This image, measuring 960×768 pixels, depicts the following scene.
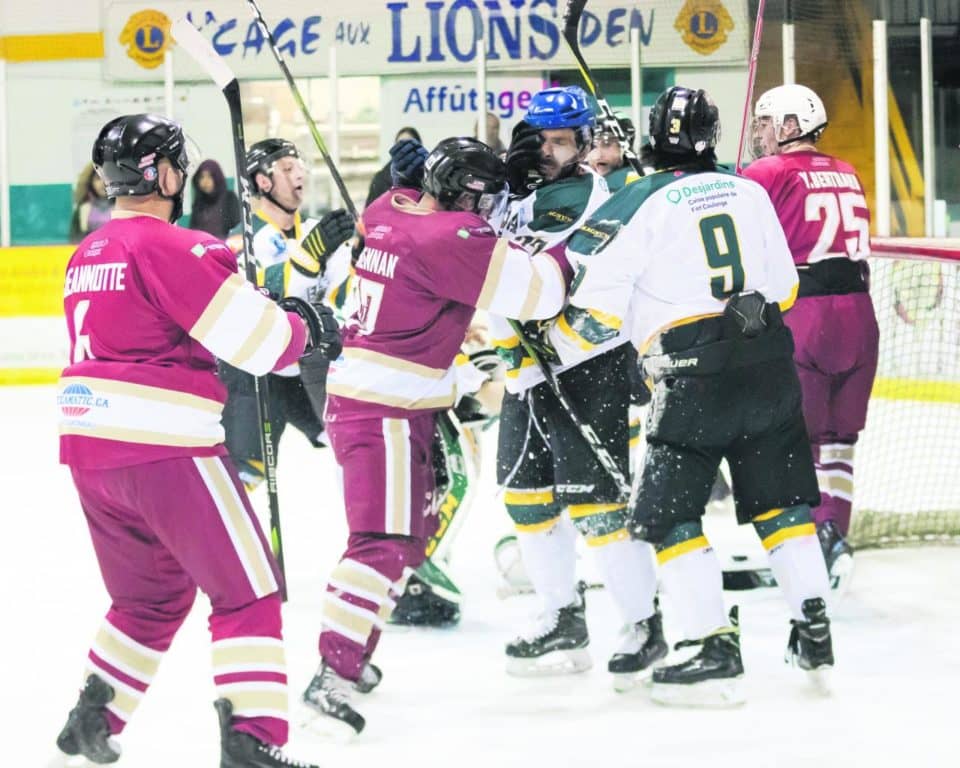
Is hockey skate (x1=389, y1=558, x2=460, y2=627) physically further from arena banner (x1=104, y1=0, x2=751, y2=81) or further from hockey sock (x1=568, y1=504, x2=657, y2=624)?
arena banner (x1=104, y1=0, x2=751, y2=81)

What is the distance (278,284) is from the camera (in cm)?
400

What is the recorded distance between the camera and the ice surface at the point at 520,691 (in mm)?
2820

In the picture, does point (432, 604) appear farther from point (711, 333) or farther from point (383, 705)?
point (711, 333)

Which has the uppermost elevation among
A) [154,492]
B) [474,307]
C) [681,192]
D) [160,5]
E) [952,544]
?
[160,5]

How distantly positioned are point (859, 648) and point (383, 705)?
43.3 inches

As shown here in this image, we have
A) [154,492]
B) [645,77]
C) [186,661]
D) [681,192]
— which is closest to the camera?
[154,492]

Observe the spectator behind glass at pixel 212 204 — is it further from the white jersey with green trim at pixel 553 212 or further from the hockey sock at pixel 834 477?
the white jersey with green trim at pixel 553 212

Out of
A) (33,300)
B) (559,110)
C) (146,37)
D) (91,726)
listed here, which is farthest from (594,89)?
(146,37)

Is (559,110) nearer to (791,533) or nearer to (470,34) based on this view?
(791,533)

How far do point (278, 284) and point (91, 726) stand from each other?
161cm

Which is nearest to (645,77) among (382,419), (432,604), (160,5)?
(160,5)

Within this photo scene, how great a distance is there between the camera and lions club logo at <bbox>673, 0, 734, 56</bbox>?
8859 mm

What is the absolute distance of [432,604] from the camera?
3818 millimetres

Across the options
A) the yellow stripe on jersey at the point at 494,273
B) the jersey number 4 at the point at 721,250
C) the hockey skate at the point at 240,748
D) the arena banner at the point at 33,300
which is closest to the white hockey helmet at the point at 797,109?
the jersey number 4 at the point at 721,250
